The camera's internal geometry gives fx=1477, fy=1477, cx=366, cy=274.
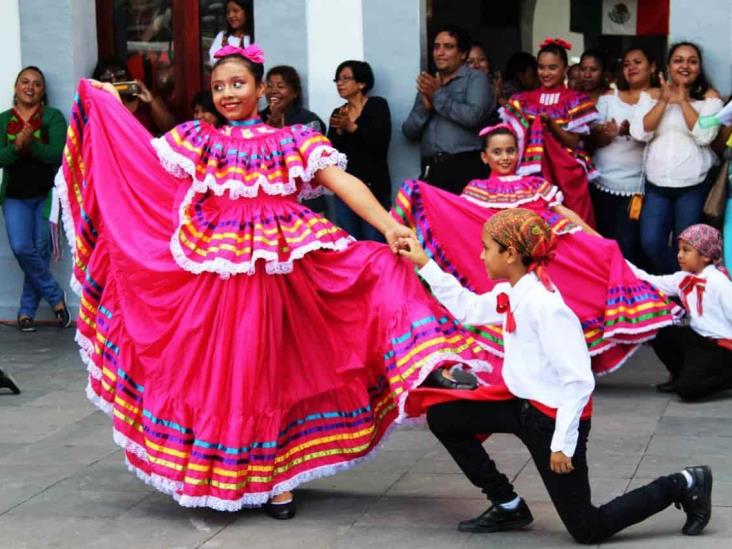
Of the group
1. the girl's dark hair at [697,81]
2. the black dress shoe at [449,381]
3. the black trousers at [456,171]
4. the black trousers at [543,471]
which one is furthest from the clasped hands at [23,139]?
the black trousers at [543,471]

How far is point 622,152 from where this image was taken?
1005 cm

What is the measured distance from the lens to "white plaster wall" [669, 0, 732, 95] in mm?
9703

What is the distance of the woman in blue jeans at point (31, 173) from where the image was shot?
433 inches

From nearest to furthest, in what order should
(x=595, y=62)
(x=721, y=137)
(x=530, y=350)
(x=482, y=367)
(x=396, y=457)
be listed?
1. (x=530, y=350)
2. (x=482, y=367)
3. (x=396, y=457)
4. (x=721, y=137)
5. (x=595, y=62)

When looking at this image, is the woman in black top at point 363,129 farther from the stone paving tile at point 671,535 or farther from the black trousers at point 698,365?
the stone paving tile at point 671,535

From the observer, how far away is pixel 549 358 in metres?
5.37

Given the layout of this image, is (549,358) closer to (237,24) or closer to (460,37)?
(460,37)

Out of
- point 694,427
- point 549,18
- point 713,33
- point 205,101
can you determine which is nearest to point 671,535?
point 694,427

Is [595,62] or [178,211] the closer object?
[178,211]

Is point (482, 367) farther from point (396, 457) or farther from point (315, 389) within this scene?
point (396, 457)

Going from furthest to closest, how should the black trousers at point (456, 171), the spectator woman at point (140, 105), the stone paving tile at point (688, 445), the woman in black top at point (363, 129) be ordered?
the spectator woman at point (140, 105) → the woman in black top at point (363, 129) → the black trousers at point (456, 171) → the stone paving tile at point (688, 445)

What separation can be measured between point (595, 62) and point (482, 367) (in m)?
5.07

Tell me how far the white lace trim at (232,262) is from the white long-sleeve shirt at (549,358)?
852 mm

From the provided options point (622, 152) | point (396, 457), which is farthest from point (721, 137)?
point (396, 457)
